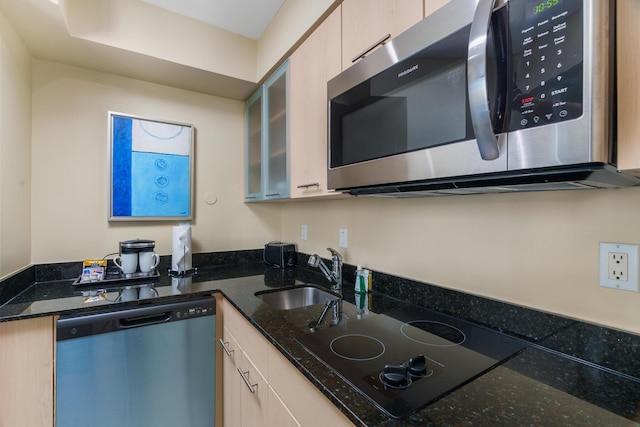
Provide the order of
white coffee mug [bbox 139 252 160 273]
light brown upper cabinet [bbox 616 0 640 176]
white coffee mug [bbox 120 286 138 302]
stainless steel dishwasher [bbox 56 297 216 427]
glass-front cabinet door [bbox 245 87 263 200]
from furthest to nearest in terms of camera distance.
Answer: glass-front cabinet door [bbox 245 87 263 200] → white coffee mug [bbox 139 252 160 273] → white coffee mug [bbox 120 286 138 302] → stainless steel dishwasher [bbox 56 297 216 427] → light brown upper cabinet [bbox 616 0 640 176]

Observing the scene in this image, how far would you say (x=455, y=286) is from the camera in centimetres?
110

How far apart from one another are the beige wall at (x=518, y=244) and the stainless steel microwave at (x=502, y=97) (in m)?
0.13

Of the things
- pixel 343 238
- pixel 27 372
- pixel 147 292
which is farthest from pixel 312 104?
pixel 27 372

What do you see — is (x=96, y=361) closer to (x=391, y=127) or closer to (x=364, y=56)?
(x=391, y=127)

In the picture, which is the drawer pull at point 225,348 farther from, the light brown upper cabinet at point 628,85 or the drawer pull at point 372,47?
the light brown upper cabinet at point 628,85

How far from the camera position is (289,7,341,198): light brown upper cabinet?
123 cm

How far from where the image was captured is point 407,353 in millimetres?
831

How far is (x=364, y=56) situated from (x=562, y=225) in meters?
0.83

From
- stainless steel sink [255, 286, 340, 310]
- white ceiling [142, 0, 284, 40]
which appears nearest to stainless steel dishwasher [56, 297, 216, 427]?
stainless steel sink [255, 286, 340, 310]

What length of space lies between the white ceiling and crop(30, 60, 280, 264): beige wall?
51 cm

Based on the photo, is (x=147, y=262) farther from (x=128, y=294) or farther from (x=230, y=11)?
(x=230, y=11)

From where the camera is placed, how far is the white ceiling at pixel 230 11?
1.60m

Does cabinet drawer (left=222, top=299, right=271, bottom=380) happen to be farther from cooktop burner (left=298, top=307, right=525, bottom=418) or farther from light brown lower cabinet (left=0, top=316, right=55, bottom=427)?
light brown lower cabinet (left=0, top=316, right=55, bottom=427)

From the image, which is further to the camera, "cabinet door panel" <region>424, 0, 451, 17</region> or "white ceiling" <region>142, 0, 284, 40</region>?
"white ceiling" <region>142, 0, 284, 40</region>
